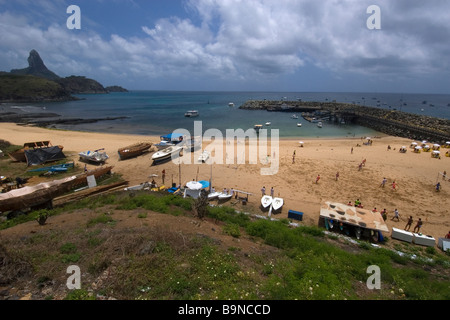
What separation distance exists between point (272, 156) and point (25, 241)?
75.9 ft

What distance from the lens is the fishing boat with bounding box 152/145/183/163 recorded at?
75.7ft

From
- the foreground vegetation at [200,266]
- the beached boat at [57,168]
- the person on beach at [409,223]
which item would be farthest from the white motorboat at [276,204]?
the beached boat at [57,168]

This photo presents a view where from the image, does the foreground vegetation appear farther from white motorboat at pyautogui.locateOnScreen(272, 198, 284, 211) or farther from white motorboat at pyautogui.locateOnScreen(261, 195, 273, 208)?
white motorboat at pyautogui.locateOnScreen(261, 195, 273, 208)

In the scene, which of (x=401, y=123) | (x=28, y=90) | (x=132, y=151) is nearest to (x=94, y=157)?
(x=132, y=151)

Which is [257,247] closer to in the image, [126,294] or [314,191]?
[126,294]

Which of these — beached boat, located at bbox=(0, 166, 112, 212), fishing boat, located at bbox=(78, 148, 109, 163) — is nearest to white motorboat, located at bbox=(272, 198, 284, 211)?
beached boat, located at bbox=(0, 166, 112, 212)

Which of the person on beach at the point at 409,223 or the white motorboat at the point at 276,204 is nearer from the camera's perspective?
the person on beach at the point at 409,223

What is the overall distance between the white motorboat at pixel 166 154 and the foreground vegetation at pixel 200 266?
13030 mm

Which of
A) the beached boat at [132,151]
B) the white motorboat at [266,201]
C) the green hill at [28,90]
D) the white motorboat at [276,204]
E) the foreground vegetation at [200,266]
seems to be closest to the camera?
the foreground vegetation at [200,266]

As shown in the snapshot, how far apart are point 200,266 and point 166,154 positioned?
18.5m

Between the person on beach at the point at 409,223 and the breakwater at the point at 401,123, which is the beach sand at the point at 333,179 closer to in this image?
the person on beach at the point at 409,223

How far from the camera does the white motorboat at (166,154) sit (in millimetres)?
23097
